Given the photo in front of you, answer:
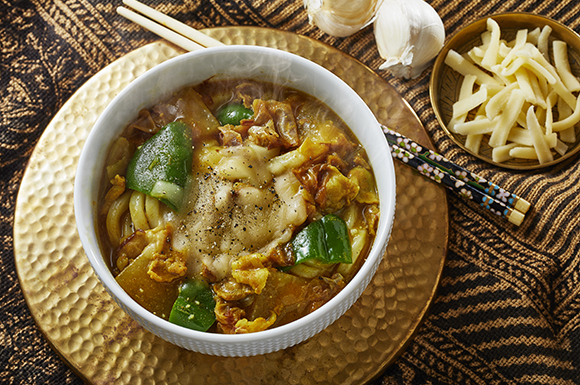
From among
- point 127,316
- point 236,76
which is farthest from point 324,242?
point 127,316

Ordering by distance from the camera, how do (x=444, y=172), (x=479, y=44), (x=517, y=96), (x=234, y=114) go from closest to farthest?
(x=234, y=114)
(x=444, y=172)
(x=517, y=96)
(x=479, y=44)

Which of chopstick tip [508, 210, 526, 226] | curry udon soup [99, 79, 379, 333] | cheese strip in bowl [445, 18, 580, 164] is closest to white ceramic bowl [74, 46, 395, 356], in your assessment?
curry udon soup [99, 79, 379, 333]

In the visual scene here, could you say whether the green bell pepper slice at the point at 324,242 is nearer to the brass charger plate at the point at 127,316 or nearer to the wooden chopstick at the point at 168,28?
the brass charger plate at the point at 127,316

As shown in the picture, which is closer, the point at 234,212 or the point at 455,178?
the point at 234,212

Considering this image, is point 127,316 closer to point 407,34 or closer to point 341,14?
point 341,14

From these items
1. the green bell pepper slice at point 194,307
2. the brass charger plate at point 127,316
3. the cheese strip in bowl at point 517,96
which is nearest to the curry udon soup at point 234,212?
the green bell pepper slice at point 194,307

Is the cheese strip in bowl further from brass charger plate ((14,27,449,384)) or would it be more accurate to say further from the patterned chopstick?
brass charger plate ((14,27,449,384))
